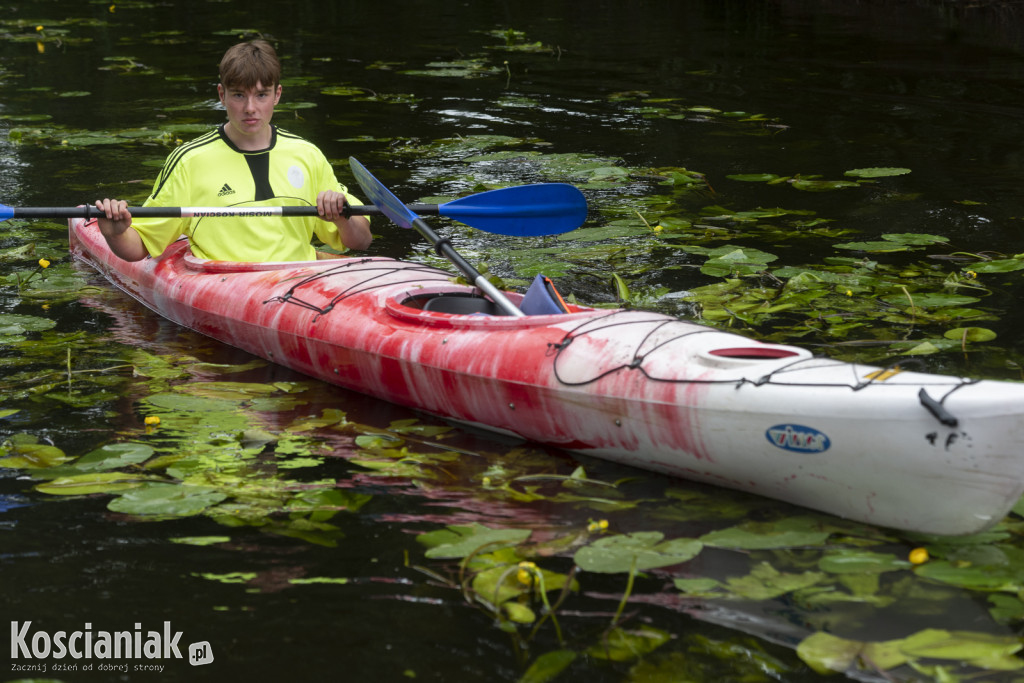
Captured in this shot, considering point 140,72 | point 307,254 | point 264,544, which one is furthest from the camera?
point 140,72

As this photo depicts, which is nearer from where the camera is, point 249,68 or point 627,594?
point 627,594

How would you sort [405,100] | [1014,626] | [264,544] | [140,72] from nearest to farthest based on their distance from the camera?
1. [1014,626]
2. [264,544]
3. [405,100]
4. [140,72]

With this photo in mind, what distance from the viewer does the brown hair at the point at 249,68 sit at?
4328mm

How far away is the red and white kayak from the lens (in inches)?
108

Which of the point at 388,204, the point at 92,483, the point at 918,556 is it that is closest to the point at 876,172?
the point at 388,204

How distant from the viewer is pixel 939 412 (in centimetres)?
268

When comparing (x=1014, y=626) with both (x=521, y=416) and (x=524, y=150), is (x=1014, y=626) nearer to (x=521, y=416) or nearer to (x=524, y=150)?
(x=521, y=416)

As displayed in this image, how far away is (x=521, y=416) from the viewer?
11.9 feet

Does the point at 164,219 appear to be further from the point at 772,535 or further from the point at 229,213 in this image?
the point at 772,535

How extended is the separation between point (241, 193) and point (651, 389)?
7.09ft

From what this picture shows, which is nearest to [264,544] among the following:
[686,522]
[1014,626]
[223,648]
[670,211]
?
[223,648]

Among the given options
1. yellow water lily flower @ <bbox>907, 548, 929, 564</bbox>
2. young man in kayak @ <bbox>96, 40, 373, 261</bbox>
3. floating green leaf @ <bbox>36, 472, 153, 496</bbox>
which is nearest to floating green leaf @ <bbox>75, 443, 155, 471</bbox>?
floating green leaf @ <bbox>36, 472, 153, 496</bbox>

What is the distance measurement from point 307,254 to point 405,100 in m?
5.24

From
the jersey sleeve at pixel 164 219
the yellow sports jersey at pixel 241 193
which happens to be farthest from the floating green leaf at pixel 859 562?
the jersey sleeve at pixel 164 219
